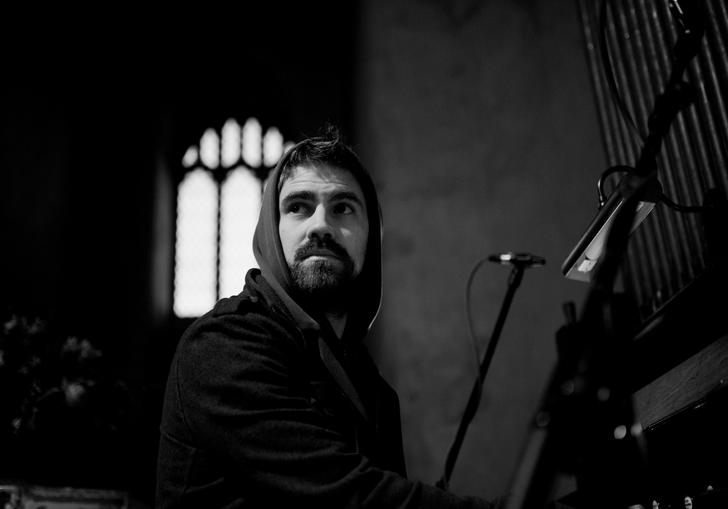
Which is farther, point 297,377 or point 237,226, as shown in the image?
point 237,226

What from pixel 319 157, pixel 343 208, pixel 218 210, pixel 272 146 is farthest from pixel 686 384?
pixel 272 146

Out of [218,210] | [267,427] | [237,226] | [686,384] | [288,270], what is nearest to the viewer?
[267,427]

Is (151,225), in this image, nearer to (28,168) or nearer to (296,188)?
(28,168)

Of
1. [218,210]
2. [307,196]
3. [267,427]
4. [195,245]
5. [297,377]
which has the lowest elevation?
[267,427]

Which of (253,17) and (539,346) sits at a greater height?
(253,17)

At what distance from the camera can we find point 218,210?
6.97m

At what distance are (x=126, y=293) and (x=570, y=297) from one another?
14.4 ft

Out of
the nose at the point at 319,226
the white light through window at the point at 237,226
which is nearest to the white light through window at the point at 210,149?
the white light through window at the point at 237,226

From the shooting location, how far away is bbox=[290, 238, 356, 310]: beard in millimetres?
1857

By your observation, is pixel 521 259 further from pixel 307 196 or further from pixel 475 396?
pixel 307 196

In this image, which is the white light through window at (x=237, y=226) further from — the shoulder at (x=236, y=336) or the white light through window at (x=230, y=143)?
the shoulder at (x=236, y=336)

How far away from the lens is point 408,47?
468cm

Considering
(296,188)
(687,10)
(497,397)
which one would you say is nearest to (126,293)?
(497,397)

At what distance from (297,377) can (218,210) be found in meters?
5.61
